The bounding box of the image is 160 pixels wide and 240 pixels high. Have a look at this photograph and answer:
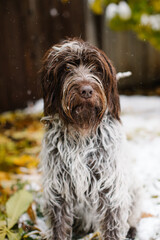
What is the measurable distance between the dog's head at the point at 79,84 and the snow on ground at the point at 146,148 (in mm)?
913

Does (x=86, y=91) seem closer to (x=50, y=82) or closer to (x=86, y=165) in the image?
(x=50, y=82)

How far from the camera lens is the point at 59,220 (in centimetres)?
279

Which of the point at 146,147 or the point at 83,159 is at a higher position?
the point at 83,159

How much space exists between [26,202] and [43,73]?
1.36 meters

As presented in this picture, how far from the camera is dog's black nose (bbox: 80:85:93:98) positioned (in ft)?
7.70

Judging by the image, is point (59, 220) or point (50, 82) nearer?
point (50, 82)

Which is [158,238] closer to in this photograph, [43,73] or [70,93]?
[70,93]

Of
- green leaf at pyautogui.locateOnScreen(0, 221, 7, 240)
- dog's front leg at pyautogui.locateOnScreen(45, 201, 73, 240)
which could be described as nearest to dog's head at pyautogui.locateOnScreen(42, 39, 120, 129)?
dog's front leg at pyautogui.locateOnScreen(45, 201, 73, 240)

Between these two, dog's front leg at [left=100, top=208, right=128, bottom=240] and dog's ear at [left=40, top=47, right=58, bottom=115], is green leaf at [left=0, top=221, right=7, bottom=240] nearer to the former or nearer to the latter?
dog's front leg at [left=100, top=208, right=128, bottom=240]

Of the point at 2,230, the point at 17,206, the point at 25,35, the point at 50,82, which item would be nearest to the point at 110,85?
the point at 50,82

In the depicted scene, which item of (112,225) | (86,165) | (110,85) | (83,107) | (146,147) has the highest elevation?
(110,85)

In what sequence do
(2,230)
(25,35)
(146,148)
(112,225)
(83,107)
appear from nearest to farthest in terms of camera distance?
(83,107) < (112,225) < (2,230) < (146,148) < (25,35)

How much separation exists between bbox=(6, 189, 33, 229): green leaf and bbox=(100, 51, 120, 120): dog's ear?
131 centimetres

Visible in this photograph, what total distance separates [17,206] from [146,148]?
248 cm
